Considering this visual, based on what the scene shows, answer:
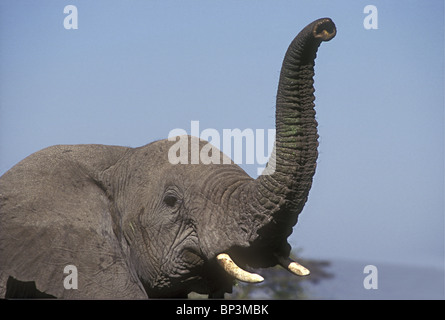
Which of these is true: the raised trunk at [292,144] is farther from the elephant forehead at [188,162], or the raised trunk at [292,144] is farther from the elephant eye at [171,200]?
the elephant eye at [171,200]

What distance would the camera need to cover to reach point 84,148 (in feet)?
18.0

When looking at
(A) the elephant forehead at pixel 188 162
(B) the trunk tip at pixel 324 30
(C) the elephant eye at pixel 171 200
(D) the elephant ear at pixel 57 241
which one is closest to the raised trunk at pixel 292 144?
(B) the trunk tip at pixel 324 30

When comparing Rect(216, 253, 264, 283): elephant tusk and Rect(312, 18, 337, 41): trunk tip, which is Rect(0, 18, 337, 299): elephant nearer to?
Rect(216, 253, 264, 283): elephant tusk

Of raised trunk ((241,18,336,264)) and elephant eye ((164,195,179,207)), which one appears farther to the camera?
elephant eye ((164,195,179,207))

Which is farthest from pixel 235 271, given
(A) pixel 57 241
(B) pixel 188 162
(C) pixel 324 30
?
(C) pixel 324 30

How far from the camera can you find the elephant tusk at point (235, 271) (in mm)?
4367

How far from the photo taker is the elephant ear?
16.0 ft

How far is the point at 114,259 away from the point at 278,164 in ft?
4.01

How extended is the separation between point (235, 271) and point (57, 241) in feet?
3.74

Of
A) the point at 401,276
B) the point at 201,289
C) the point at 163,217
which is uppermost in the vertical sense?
the point at 163,217

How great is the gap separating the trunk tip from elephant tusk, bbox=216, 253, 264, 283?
1237 mm

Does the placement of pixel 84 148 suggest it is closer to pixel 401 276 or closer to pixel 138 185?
pixel 138 185

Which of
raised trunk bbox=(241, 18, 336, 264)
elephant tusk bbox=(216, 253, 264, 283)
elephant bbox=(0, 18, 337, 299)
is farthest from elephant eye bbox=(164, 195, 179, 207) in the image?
raised trunk bbox=(241, 18, 336, 264)

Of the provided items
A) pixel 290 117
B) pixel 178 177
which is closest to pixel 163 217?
pixel 178 177
